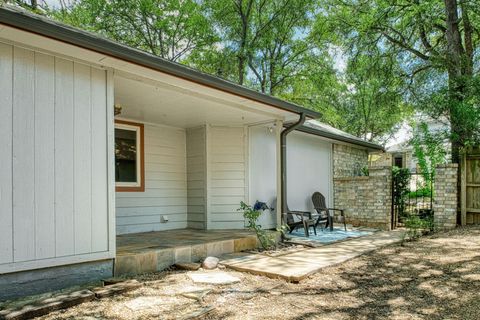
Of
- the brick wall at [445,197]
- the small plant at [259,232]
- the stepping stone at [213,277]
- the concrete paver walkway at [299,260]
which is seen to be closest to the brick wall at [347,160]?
the brick wall at [445,197]

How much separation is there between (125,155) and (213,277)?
10.3ft

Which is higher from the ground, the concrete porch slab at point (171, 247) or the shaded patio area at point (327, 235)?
the concrete porch slab at point (171, 247)

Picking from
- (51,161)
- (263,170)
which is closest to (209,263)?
(51,161)

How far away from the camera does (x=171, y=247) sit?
458 cm

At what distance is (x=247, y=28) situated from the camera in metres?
16.3

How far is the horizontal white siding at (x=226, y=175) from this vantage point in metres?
6.88

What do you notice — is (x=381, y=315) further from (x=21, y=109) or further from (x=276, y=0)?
(x=276, y=0)

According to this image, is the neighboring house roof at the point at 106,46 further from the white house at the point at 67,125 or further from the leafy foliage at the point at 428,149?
the leafy foliage at the point at 428,149

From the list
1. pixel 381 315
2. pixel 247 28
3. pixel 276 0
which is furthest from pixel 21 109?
pixel 276 0

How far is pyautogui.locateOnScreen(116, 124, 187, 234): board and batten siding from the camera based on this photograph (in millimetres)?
6190

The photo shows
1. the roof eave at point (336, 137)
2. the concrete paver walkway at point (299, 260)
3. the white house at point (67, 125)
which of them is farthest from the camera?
the roof eave at point (336, 137)

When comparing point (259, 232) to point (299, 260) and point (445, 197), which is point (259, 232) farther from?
point (445, 197)

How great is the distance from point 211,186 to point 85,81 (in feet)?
12.0

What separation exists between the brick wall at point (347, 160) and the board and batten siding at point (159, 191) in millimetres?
4673
